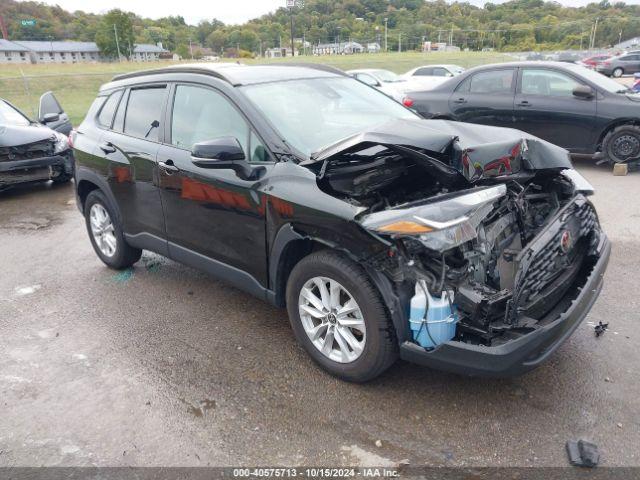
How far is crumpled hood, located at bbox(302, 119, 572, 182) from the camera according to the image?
2.78 metres

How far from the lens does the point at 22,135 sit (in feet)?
26.6

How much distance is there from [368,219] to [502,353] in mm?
927

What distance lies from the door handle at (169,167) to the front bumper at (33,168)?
5.28 meters

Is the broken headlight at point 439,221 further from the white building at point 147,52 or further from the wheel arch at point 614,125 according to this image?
the white building at point 147,52

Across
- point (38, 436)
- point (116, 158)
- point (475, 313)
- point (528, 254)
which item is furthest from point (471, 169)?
point (116, 158)

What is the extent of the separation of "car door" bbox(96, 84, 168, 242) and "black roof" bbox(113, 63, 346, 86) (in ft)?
0.83

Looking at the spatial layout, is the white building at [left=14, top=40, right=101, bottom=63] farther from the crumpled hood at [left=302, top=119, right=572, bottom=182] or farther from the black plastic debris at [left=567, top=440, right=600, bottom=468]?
the black plastic debris at [left=567, top=440, right=600, bottom=468]

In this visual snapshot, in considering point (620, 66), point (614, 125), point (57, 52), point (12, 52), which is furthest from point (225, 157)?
point (57, 52)

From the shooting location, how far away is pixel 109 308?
4301 millimetres

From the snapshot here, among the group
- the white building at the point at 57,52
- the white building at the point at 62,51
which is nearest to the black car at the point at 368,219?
the white building at the point at 57,52

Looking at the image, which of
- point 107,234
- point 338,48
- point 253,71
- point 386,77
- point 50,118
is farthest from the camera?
point 338,48

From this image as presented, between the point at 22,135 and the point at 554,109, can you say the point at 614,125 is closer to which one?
the point at 554,109

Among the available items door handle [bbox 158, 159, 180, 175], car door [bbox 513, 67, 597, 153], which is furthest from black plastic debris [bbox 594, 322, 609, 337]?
car door [bbox 513, 67, 597, 153]

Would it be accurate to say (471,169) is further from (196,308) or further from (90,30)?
(90,30)
